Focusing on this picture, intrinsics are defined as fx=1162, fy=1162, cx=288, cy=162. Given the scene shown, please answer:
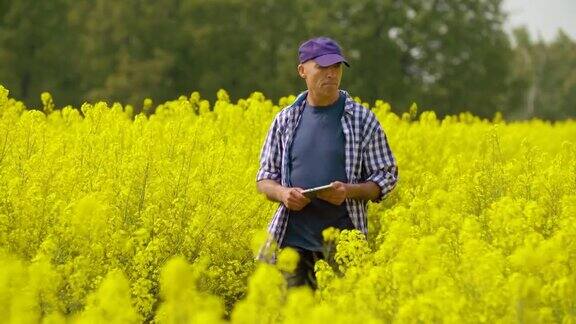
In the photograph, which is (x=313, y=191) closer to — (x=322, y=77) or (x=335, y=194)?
(x=335, y=194)

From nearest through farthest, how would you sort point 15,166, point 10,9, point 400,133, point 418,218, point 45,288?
point 45,288 < point 418,218 < point 15,166 < point 400,133 < point 10,9

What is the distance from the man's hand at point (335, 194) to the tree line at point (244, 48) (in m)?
24.9

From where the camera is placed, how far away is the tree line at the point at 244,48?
30.1 m

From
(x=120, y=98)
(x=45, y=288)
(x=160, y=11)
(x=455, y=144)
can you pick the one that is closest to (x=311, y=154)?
(x=45, y=288)

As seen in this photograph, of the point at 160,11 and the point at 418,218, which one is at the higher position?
the point at 160,11

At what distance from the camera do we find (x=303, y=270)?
17.1 feet

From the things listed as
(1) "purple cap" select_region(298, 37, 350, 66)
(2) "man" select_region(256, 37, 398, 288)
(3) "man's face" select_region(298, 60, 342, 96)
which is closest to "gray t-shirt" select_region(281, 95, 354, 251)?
(2) "man" select_region(256, 37, 398, 288)

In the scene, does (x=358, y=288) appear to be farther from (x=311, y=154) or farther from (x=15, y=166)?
(x=15, y=166)

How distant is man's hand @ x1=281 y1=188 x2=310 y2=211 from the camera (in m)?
4.97

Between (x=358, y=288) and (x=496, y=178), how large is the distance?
3.49 metres

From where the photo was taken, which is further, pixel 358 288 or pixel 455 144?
pixel 455 144

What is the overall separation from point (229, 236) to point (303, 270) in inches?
63.5

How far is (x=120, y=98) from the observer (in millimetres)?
30000

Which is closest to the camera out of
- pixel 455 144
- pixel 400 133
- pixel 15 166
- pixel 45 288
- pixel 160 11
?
pixel 45 288
